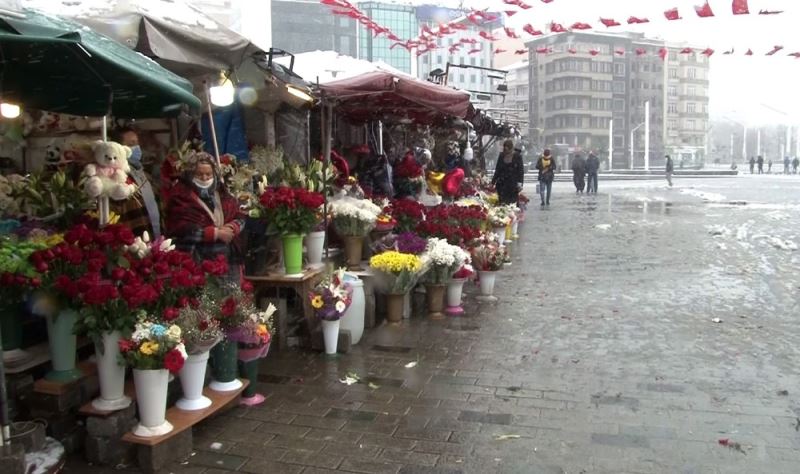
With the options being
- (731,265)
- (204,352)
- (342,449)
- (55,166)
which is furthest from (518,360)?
(731,265)

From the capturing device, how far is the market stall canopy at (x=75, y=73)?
117 inches

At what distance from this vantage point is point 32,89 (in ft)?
13.0

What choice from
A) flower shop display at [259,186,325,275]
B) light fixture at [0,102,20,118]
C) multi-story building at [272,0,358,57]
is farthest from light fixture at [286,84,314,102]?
multi-story building at [272,0,358,57]

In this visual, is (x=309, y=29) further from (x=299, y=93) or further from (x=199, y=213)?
(x=199, y=213)

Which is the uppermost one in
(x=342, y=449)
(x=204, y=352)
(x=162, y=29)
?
(x=162, y=29)

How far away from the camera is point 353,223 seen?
7188 millimetres

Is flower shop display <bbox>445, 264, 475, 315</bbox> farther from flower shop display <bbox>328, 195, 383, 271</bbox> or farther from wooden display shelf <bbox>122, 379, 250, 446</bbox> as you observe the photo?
wooden display shelf <bbox>122, 379, 250, 446</bbox>

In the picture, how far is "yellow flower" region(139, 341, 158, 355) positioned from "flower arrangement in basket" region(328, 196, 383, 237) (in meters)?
3.61

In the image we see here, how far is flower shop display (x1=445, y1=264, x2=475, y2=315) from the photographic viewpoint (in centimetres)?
760

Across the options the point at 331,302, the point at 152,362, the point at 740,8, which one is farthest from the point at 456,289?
the point at 740,8

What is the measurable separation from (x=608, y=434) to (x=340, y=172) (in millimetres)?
5027

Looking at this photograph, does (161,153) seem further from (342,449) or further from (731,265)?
(731,265)

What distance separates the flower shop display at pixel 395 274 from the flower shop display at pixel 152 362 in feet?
10.3

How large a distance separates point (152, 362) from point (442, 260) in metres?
3.93
